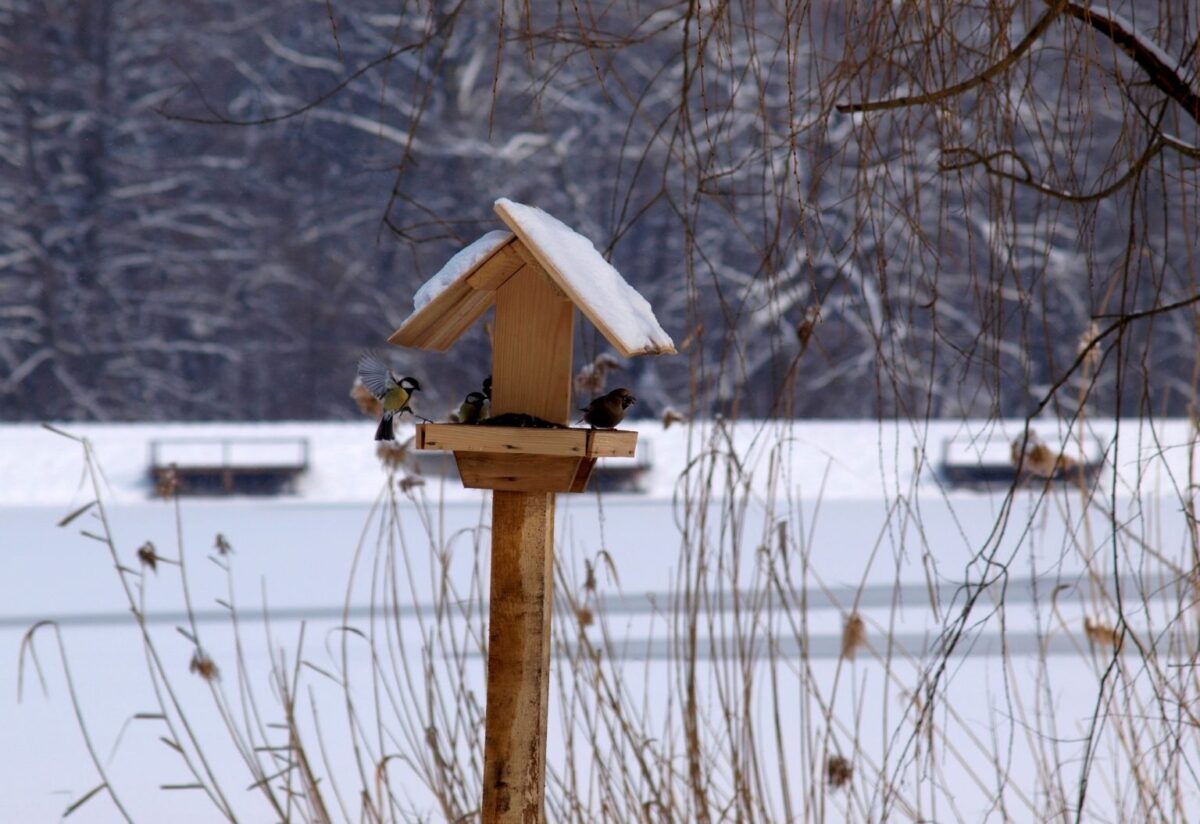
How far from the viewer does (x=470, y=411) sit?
1.01m

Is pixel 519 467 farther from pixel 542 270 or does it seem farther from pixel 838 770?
pixel 838 770

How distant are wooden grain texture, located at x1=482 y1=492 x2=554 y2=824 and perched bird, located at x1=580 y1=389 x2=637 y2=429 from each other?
0.08 m

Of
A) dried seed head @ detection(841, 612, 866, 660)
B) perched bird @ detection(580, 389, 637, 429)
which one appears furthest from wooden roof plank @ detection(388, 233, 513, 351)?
dried seed head @ detection(841, 612, 866, 660)

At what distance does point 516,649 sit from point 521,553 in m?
0.08

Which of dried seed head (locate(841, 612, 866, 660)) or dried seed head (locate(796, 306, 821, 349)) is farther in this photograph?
dried seed head (locate(841, 612, 866, 660))

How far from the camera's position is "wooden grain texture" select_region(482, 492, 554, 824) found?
1.02m

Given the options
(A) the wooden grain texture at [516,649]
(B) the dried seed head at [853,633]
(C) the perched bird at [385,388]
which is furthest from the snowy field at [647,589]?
(C) the perched bird at [385,388]

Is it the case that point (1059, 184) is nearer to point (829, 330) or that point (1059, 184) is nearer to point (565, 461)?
point (565, 461)

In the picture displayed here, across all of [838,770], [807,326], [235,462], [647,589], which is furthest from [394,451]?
[235,462]

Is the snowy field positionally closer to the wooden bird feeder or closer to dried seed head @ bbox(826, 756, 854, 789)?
dried seed head @ bbox(826, 756, 854, 789)

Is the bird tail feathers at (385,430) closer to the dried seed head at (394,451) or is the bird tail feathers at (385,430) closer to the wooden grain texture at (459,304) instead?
the wooden grain texture at (459,304)

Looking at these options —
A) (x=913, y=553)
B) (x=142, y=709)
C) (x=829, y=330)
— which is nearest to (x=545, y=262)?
(x=142, y=709)

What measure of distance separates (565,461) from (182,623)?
2.49 meters

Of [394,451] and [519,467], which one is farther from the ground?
[394,451]
